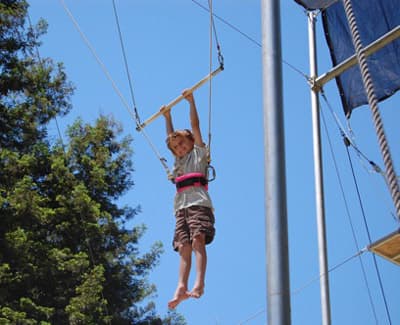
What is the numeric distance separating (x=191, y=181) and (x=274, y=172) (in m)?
1.65

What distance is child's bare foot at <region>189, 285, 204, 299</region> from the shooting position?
13.8 ft

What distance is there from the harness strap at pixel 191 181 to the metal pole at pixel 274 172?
4.77ft

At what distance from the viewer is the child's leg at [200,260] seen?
4.23m

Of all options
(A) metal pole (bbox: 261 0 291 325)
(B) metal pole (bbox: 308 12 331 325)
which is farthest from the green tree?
(A) metal pole (bbox: 261 0 291 325)

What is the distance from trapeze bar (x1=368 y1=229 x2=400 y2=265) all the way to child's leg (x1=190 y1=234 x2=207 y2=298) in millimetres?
2388

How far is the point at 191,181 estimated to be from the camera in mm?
4418

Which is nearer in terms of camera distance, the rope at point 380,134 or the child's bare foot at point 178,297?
the rope at point 380,134

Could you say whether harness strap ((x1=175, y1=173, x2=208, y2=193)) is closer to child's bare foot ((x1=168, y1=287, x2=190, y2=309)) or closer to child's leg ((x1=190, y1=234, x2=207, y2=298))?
child's leg ((x1=190, y1=234, x2=207, y2=298))

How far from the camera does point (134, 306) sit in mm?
14227

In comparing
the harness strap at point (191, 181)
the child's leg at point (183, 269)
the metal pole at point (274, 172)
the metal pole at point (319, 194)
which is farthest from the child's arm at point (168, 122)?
the metal pole at point (319, 194)

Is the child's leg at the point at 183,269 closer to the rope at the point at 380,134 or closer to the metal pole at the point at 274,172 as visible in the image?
the metal pole at the point at 274,172

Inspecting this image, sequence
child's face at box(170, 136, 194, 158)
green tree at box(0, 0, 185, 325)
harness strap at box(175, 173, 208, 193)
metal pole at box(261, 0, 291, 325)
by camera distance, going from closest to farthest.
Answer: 1. metal pole at box(261, 0, 291, 325)
2. harness strap at box(175, 173, 208, 193)
3. child's face at box(170, 136, 194, 158)
4. green tree at box(0, 0, 185, 325)

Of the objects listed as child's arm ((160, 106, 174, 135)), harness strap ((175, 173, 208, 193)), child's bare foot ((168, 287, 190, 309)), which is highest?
child's arm ((160, 106, 174, 135))

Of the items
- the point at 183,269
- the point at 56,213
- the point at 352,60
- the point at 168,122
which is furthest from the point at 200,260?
the point at 56,213
